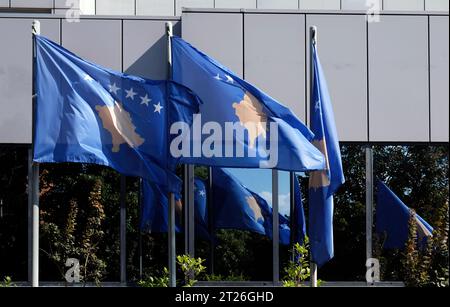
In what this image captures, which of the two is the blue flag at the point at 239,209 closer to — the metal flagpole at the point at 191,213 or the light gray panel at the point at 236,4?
the metal flagpole at the point at 191,213

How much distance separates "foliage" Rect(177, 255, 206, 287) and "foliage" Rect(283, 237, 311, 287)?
142cm

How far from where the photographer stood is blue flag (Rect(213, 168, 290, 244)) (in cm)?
1595

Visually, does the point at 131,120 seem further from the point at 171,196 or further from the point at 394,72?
the point at 394,72

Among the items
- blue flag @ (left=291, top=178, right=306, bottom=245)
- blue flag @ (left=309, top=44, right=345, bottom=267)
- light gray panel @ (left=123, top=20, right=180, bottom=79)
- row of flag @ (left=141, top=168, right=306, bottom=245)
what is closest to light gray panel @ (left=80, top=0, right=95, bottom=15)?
light gray panel @ (left=123, top=20, right=180, bottom=79)

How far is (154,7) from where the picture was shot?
55.7ft

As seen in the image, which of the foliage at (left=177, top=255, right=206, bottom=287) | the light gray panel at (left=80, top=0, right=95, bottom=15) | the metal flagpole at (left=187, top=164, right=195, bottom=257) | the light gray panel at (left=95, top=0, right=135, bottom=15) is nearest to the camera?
the foliage at (left=177, top=255, right=206, bottom=287)

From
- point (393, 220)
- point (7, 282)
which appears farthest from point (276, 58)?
point (7, 282)

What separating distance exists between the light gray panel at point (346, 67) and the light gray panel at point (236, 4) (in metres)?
1.36

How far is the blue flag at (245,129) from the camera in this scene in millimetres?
13469

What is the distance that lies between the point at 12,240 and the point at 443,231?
7.27 meters
